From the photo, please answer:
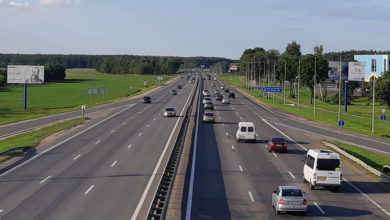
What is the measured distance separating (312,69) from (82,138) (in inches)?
3448

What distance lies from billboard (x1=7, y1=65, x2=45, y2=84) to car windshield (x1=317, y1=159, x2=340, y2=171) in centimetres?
8937

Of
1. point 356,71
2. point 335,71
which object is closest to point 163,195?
point 356,71

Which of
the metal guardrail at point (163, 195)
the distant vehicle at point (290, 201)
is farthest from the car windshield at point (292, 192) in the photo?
the metal guardrail at point (163, 195)

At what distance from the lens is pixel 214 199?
2892cm

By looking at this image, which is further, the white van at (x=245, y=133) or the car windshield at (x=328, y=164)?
the white van at (x=245, y=133)

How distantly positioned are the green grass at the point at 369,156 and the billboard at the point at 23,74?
74.1 m

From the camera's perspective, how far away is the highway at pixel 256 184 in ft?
86.9

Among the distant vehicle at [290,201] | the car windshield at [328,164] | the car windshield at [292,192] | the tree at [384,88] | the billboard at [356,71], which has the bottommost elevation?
the distant vehicle at [290,201]

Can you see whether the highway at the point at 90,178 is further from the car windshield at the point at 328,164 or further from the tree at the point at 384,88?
the tree at the point at 384,88

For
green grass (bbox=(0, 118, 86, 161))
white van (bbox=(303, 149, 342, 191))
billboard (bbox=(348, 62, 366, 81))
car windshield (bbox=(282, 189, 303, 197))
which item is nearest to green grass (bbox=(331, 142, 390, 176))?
white van (bbox=(303, 149, 342, 191))

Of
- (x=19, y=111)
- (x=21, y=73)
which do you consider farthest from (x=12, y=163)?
(x=21, y=73)

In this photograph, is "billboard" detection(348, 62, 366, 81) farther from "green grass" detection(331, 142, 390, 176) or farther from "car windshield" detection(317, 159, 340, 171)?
"car windshield" detection(317, 159, 340, 171)

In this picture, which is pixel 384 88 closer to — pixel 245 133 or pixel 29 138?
pixel 245 133

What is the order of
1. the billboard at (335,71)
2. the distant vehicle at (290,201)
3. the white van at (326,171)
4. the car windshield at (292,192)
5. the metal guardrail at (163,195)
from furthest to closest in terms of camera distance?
the billboard at (335,71) < the white van at (326,171) < the car windshield at (292,192) < the distant vehicle at (290,201) < the metal guardrail at (163,195)
